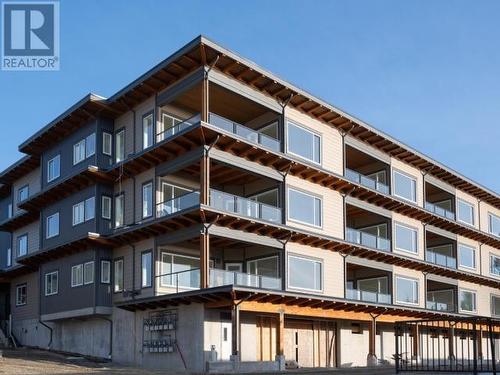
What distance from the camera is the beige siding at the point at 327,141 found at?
127 ft

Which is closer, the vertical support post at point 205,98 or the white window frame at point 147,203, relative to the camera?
the vertical support post at point 205,98

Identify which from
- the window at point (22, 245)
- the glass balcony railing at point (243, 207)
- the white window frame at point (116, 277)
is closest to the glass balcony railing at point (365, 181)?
the glass balcony railing at point (243, 207)

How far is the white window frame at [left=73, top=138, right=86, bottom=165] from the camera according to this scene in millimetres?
39503

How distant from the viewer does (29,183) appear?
4797 cm

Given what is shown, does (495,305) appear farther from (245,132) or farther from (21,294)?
(21,294)

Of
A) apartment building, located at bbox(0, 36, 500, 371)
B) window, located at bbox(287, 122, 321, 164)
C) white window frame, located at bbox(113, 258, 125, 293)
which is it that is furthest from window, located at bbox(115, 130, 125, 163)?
window, located at bbox(287, 122, 321, 164)

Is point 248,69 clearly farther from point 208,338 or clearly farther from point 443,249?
point 443,249

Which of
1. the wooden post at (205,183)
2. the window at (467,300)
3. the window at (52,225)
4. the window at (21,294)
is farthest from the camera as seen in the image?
the window at (467,300)

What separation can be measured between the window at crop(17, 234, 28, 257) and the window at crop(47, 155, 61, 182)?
7.18 m

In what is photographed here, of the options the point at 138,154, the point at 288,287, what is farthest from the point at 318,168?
the point at 138,154

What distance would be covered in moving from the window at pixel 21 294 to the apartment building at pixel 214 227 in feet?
0.85

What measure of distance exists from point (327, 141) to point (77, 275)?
16.6 meters

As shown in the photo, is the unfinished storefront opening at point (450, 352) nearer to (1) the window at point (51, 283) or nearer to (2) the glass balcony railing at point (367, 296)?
(2) the glass balcony railing at point (367, 296)

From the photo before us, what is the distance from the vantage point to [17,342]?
4578 cm
